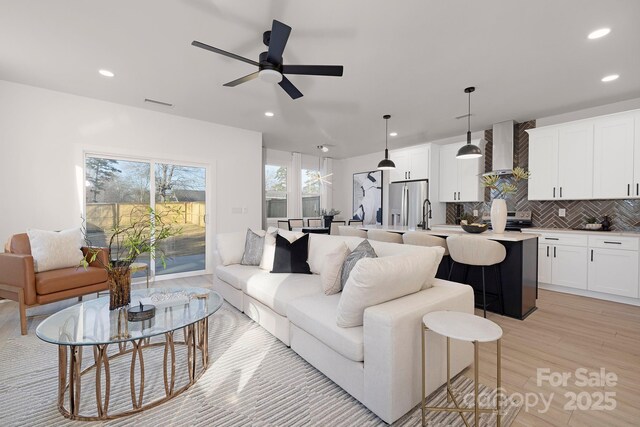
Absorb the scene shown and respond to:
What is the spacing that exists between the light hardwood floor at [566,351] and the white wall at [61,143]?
1.20 m

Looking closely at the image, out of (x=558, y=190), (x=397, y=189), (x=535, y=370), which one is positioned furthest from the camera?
(x=397, y=189)

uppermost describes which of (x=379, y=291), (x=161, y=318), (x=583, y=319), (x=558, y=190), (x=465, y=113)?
(x=465, y=113)

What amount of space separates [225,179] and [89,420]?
405 centimetres

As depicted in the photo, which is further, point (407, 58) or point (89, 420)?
point (407, 58)

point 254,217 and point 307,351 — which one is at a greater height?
point 254,217

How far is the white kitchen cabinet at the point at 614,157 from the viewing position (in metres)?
3.63

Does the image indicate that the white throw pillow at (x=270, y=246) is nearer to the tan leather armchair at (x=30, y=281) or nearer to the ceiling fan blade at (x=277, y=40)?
the tan leather armchair at (x=30, y=281)

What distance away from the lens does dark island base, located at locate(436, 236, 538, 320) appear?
2.93m

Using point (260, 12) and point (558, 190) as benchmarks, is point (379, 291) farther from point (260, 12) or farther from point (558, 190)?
point (558, 190)

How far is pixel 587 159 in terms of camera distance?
156 inches

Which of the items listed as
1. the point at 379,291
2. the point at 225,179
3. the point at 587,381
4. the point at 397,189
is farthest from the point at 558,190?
the point at 225,179

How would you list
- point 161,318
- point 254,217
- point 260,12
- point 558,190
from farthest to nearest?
point 254,217 → point 558,190 → point 260,12 → point 161,318

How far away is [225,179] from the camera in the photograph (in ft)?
16.8

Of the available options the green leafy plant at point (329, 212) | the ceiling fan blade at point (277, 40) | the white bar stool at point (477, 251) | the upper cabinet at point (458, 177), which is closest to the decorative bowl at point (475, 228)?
the white bar stool at point (477, 251)
